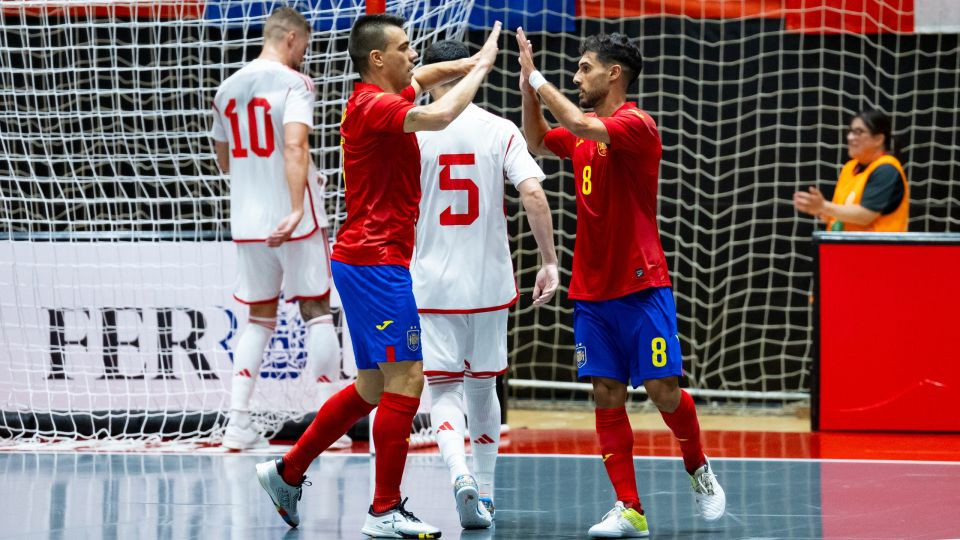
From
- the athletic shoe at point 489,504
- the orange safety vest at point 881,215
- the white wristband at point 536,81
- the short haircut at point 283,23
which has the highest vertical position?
the short haircut at point 283,23

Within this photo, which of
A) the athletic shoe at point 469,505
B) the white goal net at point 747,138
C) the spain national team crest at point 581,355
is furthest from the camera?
the white goal net at point 747,138

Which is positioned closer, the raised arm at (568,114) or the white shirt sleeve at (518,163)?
the raised arm at (568,114)

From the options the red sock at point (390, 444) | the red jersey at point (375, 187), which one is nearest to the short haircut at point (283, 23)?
the red jersey at point (375, 187)

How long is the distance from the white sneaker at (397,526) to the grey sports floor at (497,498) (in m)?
0.11

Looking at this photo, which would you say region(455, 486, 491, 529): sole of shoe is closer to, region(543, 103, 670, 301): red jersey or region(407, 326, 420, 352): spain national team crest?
region(407, 326, 420, 352): spain national team crest

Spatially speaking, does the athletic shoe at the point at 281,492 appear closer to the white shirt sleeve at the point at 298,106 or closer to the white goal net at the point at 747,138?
the white shirt sleeve at the point at 298,106

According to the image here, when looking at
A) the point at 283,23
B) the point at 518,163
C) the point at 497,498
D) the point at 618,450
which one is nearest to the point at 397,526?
the point at 618,450

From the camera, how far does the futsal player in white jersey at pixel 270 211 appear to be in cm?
656

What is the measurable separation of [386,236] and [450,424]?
2.69 ft

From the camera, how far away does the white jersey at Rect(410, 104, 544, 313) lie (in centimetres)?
496

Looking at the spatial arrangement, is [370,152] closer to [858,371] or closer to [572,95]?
[858,371]

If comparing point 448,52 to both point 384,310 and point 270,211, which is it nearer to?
point 384,310

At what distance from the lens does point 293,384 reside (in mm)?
7242

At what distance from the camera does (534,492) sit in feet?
17.9
